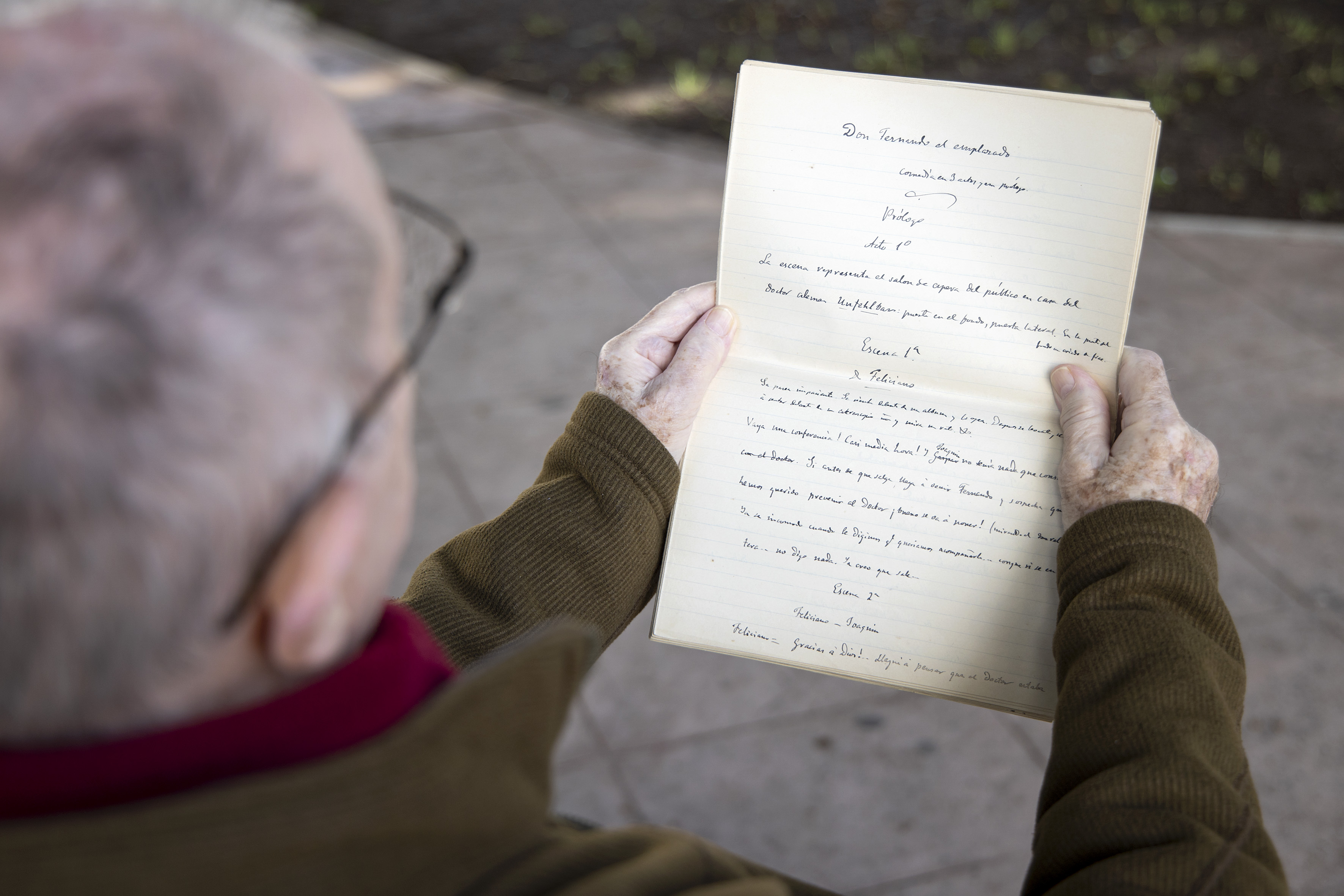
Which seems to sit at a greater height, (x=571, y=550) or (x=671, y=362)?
(x=671, y=362)

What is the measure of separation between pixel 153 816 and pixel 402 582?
193 cm

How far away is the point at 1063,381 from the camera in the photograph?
3.58 feet

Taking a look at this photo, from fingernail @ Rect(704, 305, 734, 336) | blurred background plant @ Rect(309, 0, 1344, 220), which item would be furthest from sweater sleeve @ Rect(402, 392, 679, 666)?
blurred background plant @ Rect(309, 0, 1344, 220)

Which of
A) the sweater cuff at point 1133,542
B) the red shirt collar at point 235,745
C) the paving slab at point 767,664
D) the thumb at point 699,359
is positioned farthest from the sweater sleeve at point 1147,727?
the paving slab at point 767,664

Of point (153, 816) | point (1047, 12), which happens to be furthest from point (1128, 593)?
point (1047, 12)

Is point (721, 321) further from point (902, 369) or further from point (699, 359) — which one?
point (902, 369)

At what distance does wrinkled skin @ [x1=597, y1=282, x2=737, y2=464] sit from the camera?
117 centimetres

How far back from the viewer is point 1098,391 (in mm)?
1079

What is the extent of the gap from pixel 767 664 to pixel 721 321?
1157 mm

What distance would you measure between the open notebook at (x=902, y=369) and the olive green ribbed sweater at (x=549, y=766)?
94 mm

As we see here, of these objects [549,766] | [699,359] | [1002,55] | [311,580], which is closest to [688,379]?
[699,359]

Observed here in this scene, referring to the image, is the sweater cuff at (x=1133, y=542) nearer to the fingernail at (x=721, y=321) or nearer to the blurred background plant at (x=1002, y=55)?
the fingernail at (x=721, y=321)

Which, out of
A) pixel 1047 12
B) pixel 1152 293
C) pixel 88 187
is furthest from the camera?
pixel 1047 12

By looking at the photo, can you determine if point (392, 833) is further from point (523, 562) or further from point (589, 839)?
point (523, 562)
